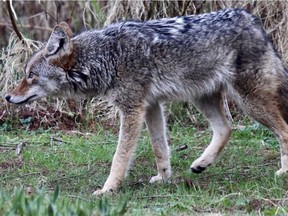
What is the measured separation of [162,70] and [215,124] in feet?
3.02

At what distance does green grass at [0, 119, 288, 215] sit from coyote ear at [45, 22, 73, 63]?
1153 mm

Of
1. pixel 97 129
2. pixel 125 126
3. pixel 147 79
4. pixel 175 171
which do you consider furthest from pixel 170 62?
pixel 97 129

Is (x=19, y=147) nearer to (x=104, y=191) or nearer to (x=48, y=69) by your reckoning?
(x=48, y=69)

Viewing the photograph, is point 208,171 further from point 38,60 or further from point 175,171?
point 38,60

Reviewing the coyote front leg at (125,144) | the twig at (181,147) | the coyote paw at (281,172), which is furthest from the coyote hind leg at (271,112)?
the twig at (181,147)

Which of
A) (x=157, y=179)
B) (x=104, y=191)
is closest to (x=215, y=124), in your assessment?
(x=157, y=179)

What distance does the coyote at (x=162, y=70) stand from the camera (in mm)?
7020

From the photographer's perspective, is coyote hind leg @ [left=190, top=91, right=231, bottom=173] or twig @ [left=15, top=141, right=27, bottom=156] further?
twig @ [left=15, top=141, right=27, bottom=156]

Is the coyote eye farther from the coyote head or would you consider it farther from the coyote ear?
the coyote ear

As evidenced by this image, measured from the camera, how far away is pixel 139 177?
7496mm

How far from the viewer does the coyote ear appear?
718 cm

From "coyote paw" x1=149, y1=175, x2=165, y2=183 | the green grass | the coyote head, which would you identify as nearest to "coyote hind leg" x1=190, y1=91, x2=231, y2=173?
the green grass

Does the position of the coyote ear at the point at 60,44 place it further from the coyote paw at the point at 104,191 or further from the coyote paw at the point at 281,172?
the coyote paw at the point at 281,172

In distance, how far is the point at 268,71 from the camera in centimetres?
710
